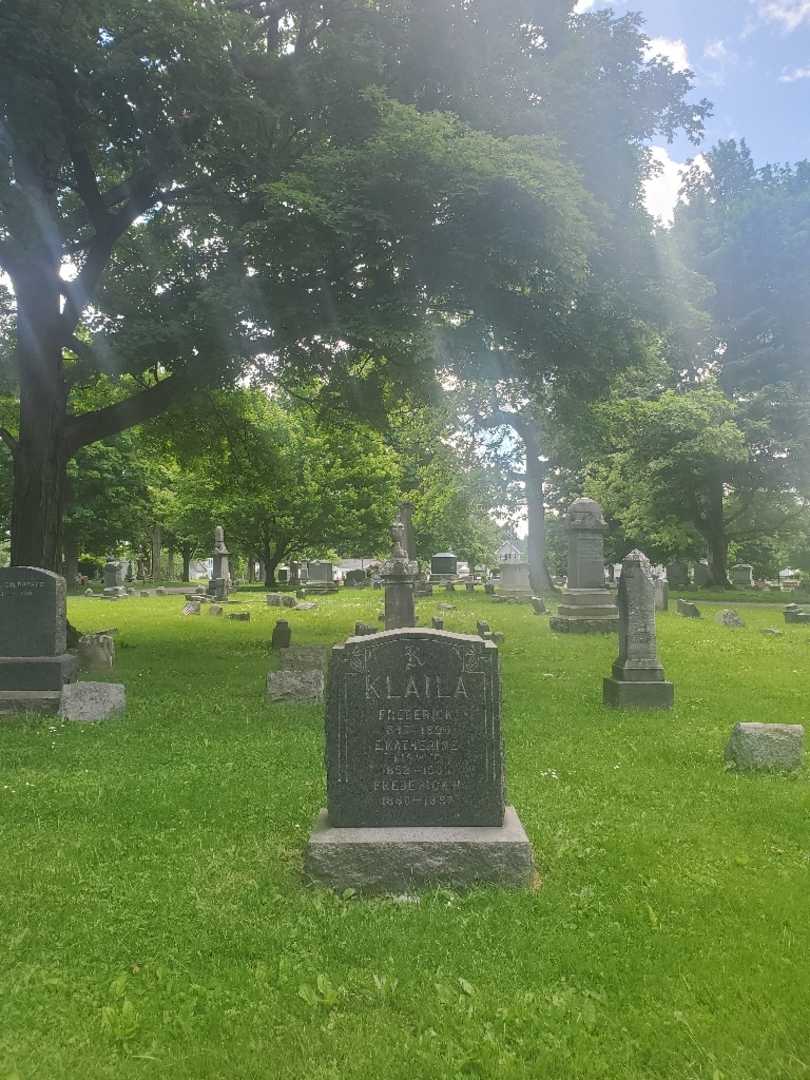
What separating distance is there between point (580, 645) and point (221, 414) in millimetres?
9697

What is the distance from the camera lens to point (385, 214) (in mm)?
11367

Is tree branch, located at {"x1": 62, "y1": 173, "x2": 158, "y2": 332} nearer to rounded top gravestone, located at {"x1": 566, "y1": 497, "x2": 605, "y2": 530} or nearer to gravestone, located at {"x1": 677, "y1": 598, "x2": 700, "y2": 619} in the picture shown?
rounded top gravestone, located at {"x1": 566, "y1": 497, "x2": 605, "y2": 530}

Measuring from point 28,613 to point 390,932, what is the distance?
8041mm

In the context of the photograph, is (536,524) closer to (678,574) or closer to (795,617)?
(678,574)

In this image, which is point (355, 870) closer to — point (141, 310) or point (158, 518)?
point (141, 310)

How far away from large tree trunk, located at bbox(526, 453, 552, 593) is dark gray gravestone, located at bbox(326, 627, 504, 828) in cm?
2760

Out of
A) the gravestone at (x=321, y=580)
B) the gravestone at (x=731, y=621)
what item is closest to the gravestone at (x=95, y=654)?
the gravestone at (x=731, y=621)

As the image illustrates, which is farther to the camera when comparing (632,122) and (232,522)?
(232,522)

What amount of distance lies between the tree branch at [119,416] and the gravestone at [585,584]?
36.0ft

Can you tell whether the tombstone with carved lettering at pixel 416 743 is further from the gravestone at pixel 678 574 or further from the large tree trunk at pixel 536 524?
the gravestone at pixel 678 574

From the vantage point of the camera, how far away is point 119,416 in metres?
14.6

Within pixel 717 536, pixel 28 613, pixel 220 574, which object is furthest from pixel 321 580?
pixel 28 613

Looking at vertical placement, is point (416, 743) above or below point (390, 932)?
above

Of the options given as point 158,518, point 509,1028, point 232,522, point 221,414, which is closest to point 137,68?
point 221,414
